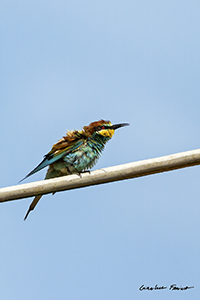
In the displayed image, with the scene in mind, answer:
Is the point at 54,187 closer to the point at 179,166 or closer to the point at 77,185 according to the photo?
the point at 77,185

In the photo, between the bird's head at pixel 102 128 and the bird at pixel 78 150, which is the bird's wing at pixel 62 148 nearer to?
the bird at pixel 78 150

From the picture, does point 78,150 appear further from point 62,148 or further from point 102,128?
point 102,128

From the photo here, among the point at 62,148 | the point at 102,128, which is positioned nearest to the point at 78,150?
the point at 62,148

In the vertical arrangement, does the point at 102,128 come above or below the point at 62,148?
above

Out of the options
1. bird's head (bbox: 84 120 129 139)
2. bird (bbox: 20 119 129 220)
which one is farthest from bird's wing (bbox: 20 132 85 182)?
bird's head (bbox: 84 120 129 139)

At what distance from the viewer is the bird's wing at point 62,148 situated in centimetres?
403

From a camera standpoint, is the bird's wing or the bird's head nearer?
the bird's wing

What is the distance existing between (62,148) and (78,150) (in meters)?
0.15

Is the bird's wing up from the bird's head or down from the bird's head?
down

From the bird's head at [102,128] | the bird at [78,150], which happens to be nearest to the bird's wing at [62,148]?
the bird at [78,150]

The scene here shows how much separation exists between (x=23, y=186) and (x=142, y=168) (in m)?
0.66

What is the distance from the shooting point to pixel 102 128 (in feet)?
14.0

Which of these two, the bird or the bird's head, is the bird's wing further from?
the bird's head

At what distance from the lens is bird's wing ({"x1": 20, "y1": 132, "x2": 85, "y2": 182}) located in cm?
403
